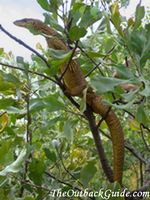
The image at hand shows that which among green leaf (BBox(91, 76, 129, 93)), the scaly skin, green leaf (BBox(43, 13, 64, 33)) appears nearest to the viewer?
green leaf (BBox(91, 76, 129, 93))

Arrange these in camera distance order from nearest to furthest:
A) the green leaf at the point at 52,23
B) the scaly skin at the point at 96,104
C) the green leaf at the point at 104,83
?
the green leaf at the point at 104,83, the green leaf at the point at 52,23, the scaly skin at the point at 96,104

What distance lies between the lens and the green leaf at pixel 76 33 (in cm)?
74

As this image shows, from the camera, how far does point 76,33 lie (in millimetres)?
741

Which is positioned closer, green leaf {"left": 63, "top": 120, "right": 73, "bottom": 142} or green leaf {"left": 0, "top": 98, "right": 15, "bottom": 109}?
green leaf {"left": 0, "top": 98, "right": 15, "bottom": 109}

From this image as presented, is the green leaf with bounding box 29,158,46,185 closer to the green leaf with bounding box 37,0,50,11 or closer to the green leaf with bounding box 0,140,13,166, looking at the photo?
the green leaf with bounding box 0,140,13,166

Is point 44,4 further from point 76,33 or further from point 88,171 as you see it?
point 88,171

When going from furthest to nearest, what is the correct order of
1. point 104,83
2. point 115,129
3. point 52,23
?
point 115,129
point 52,23
point 104,83

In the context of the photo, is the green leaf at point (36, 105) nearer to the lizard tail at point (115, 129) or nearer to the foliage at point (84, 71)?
the foliage at point (84, 71)

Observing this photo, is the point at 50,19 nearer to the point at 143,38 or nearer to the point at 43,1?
the point at 43,1

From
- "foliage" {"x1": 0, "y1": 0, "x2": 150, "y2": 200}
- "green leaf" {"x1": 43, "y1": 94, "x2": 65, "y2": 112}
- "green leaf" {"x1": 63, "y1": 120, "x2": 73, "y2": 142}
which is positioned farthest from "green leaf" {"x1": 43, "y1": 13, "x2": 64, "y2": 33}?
"green leaf" {"x1": 63, "y1": 120, "x2": 73, "y2": 142}

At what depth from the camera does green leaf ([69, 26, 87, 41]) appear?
2.41 feet

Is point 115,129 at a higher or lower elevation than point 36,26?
lower

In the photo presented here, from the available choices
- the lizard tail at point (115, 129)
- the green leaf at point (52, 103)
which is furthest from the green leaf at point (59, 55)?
the lizard tail at point (115, 129)

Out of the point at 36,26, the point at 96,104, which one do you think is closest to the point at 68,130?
the point at 96,104
